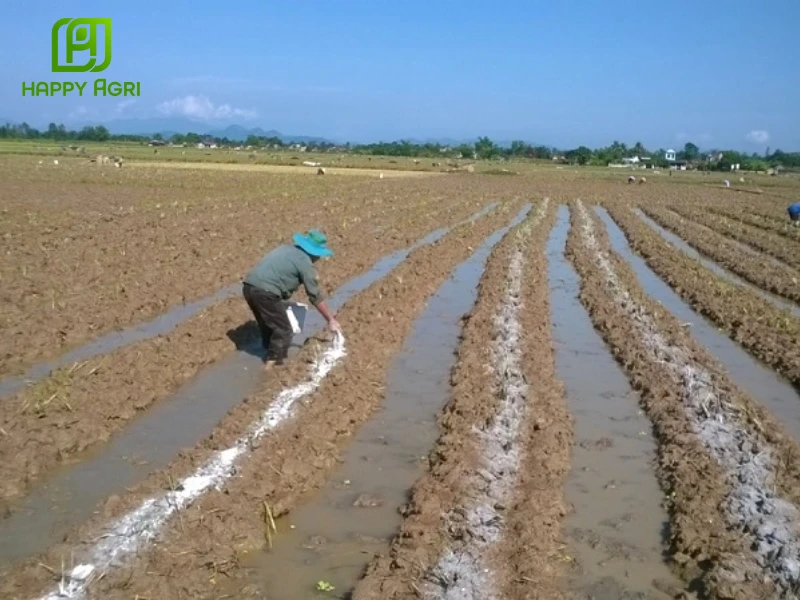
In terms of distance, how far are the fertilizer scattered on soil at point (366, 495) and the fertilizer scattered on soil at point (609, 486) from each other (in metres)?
1.14

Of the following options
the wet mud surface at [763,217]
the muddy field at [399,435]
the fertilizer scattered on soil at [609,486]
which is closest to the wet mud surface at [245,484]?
the muddy field at [399,435]

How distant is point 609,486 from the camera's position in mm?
5508

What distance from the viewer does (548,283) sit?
1346 centimetres

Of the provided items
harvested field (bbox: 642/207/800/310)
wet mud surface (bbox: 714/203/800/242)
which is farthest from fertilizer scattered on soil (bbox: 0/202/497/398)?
wet mud surface (bbox: 714/203/800/242)

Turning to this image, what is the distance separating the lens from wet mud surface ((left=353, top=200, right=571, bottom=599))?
4.04 m

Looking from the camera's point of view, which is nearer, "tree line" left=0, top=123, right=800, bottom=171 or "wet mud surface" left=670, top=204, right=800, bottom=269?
"wet mud surface" left=670, top=204, right=800, bottom=269

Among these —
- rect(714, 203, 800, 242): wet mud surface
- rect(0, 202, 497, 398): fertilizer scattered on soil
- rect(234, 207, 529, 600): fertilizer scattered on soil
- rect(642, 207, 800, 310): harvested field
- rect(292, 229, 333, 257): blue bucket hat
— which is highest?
rect(292, 229, 333, 257): blue bucket hat

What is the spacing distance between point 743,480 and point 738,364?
3.96 metres

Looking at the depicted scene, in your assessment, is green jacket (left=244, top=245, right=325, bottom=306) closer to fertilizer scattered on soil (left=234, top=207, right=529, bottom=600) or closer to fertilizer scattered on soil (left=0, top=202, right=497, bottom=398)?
fertilizer scattered on soil (left=234, top=207, right=529, bottom=600)

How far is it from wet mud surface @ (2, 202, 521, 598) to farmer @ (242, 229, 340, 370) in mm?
334

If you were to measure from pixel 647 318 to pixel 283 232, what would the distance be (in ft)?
31.6

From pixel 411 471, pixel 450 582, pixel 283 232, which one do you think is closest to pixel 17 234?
pixel 283 232

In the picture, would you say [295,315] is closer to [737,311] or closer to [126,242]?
[737,311]

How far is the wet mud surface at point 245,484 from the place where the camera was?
3928 millimetres
